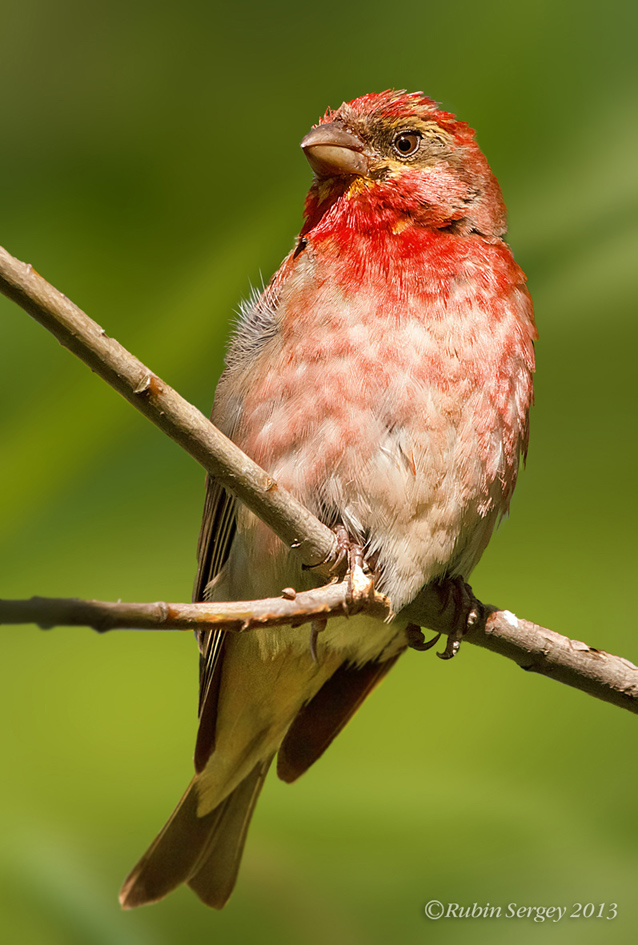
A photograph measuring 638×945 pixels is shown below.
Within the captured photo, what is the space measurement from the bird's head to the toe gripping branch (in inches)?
37.6

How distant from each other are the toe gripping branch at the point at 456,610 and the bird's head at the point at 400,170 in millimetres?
955

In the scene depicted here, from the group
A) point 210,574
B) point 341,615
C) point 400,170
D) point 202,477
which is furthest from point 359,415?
point 202,477

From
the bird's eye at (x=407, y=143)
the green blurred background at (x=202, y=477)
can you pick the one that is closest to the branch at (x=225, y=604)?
the green blurred background at (x=202, y=477)

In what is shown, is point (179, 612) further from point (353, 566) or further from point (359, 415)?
point (359, 415)

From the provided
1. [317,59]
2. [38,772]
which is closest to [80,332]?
[38,772]

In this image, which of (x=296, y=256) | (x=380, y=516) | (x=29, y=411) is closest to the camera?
(x=380, y=516)

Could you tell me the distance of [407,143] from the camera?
7.82 ft

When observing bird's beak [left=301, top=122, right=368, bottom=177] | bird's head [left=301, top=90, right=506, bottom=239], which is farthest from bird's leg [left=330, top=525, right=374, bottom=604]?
bird's beak [left=301, top=122, right=368, bottom=177]

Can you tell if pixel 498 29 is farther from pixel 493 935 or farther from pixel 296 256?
pixel 493 935

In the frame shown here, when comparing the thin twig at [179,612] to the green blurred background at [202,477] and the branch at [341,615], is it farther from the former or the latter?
the green blurred background at [202,477]

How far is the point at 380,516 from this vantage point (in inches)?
80.1

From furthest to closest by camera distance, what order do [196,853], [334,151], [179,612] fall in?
[196,853], [334,151], [179,612]

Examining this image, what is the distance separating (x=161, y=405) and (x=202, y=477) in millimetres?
1474

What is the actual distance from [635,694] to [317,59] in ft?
7.49
